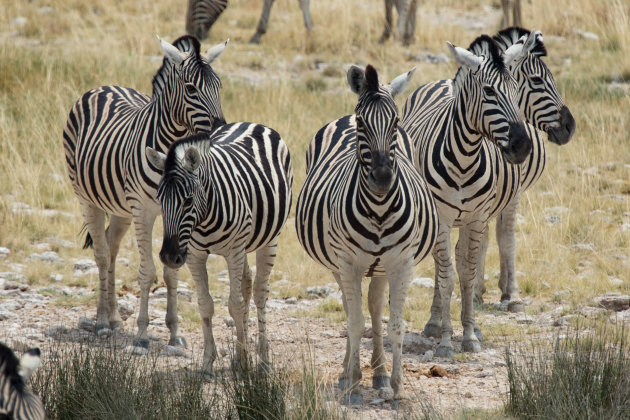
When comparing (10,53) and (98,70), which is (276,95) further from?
(10,53)

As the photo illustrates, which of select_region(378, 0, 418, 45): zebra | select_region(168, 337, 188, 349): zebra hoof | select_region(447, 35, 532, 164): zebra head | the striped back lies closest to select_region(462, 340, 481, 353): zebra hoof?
select_region(447, 35, 532, 164): zebra head

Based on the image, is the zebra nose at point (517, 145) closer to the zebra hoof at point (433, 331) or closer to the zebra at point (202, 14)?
the zebra hoof at point (433, 331)

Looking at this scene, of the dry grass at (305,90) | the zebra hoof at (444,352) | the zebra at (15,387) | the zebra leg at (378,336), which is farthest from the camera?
the dry grass at (305,90)

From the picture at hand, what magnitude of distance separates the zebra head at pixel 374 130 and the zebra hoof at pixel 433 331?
2477 mm

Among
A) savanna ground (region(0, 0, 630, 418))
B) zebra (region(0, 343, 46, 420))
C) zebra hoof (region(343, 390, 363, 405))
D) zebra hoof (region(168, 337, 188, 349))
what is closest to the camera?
zebra (region(0, 343, 46, 420))

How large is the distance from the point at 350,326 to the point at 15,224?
17.4 feet

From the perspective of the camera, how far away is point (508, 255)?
25.9 feet

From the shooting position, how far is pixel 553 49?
1548 centimetres

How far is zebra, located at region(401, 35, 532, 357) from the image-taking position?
569 centimetres

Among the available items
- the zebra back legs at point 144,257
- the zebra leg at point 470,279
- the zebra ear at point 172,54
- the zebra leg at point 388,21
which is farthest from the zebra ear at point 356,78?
the zebra leg at point 388,21

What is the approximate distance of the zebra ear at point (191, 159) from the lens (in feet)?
16.6

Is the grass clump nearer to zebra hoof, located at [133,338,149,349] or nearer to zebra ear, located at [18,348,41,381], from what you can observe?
zebra ear, located at [18,348,41,381]

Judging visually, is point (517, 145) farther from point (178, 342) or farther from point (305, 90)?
point (305, 90)

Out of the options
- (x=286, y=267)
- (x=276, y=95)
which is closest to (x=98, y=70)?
(x=276, y=95)
